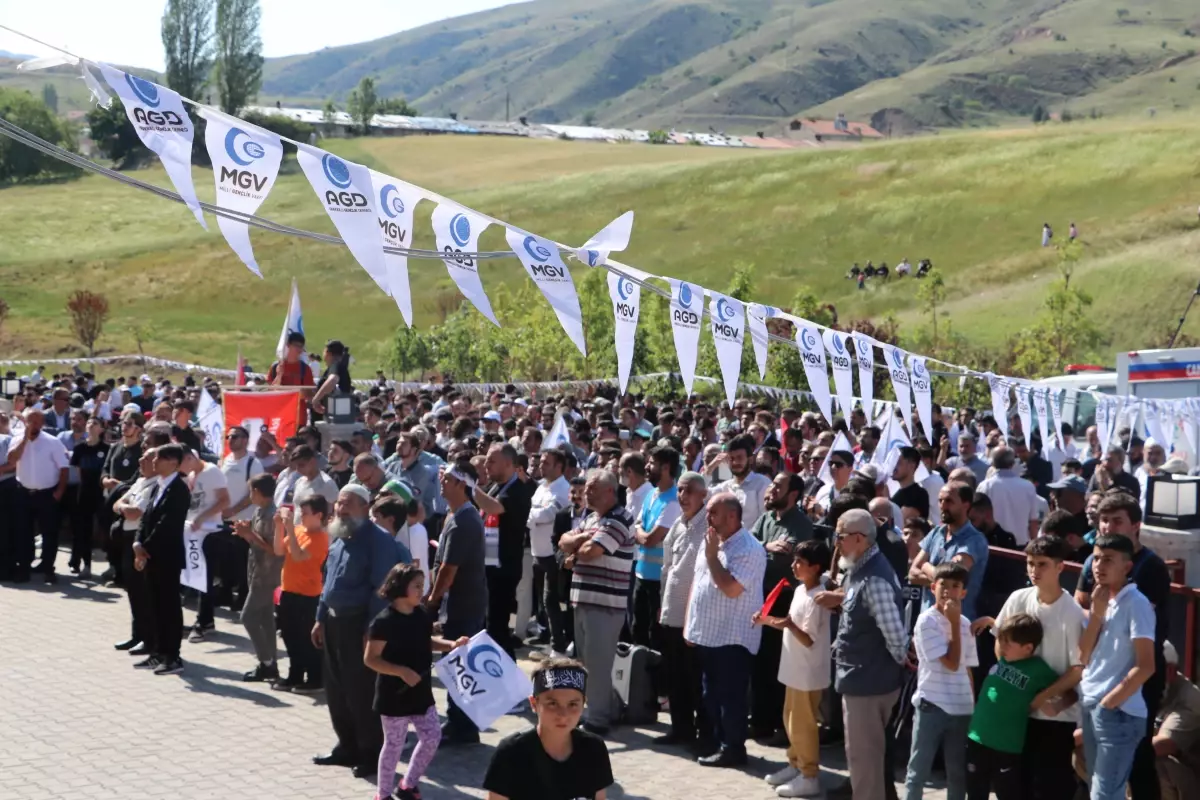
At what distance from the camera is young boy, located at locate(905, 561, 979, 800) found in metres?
8.10

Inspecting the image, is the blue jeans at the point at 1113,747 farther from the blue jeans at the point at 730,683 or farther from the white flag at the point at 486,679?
the white flag at the point at 486,679

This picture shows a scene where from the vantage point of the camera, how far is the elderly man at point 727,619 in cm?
960

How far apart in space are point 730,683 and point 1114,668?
3.02 m

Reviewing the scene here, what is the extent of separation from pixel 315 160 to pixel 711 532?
11.8 feet

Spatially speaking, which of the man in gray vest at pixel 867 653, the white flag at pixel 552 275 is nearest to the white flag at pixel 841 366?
the white flag at pixel 552 275

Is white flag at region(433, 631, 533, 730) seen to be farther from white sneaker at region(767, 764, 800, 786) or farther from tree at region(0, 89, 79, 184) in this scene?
tree at region(0, 89, 79, 184)

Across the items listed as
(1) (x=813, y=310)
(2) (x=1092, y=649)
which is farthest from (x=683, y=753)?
(1) (x=813, y=310)

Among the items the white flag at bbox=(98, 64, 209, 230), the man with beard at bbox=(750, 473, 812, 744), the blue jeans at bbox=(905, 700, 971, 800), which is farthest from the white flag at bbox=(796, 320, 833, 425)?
the white flag at bbox=(98, 64, 209, 230)

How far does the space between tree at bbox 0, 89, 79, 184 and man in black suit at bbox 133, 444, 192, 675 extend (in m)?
98.1

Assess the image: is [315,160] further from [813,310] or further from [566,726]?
[813,310]

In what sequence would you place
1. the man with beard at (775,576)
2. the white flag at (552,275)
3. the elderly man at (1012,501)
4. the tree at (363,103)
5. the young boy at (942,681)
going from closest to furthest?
the young boy at (942,681) → the man with beard at (775,576) → the white flag at (552,275) → the elderly man at (1012,501) → the tree at (363,103)

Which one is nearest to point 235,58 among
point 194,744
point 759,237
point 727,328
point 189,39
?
point 189,39

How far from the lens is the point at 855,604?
849 centimetres

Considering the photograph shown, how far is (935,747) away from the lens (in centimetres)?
824
